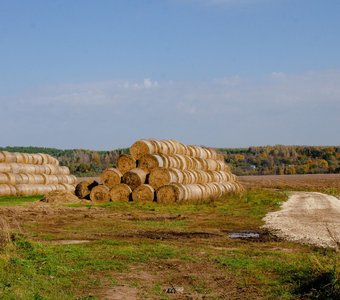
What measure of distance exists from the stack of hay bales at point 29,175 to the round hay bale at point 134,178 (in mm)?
6969

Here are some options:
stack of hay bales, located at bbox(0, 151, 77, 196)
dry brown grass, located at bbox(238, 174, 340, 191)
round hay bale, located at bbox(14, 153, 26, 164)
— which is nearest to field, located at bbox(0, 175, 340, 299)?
stack of hay bales, located at bbox(0, 151, 77, 196)

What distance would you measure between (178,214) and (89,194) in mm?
8758

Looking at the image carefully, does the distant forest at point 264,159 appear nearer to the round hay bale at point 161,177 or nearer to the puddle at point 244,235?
the round hay bale at point 161,177

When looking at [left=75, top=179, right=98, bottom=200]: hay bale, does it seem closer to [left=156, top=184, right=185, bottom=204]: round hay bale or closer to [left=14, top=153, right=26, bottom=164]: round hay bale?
[left=156, top=184, right=185, bottom=204]: round hay bale

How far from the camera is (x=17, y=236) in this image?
14.9 m

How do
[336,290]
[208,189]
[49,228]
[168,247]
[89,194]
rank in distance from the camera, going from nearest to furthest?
[336,290], [168,247], [49,228], [89,194], [208,189]

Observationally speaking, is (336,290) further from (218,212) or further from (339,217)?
(218,212)

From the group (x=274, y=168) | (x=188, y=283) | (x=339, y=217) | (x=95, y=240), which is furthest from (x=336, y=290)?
(x=274, y=168)

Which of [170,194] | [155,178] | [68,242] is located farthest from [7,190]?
[68,242]

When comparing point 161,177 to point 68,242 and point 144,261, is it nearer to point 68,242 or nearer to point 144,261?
point 68,242

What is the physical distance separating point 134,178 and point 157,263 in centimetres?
1866

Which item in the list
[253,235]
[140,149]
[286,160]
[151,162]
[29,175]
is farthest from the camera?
[286,160]

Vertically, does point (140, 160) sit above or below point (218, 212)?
above

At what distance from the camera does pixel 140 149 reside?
3288cm
